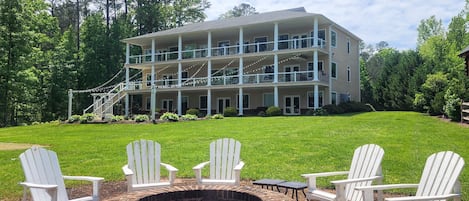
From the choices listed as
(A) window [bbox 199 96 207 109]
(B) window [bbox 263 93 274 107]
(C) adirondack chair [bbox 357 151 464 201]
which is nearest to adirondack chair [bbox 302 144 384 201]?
(C) adirondack chair [bbox 357 151 464 201]

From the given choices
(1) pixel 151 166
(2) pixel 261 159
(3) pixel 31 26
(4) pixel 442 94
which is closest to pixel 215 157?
(1) pixel 151 166

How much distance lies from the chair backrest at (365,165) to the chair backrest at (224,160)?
187 cm

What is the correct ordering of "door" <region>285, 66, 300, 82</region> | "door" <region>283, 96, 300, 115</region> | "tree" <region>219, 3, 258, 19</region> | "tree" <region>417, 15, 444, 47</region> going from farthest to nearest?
"tree" <region>219, 3, 258, 19</region> → "tree" <region>417, 15, 444, 47</region> → "door" <region>283, 96, 300, 115</region> → "door" <region>285, 66, 300, 82</region>

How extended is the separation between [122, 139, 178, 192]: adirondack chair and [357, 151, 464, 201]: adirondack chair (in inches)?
122

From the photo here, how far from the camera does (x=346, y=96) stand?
107ft

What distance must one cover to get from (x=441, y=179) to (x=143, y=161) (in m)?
4.16

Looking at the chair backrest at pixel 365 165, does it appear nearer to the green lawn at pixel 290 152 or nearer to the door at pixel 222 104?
the green lawn at pixel 290 152

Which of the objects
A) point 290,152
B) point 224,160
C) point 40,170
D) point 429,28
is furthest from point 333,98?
point 429,28

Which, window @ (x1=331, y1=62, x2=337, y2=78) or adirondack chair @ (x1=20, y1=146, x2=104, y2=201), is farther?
window @ (x1=331, y1=62, x2=337, y2=78)

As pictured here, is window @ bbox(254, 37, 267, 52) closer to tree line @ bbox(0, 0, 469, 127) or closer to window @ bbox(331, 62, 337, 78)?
window @ bbox(331, 62, 337, 78)

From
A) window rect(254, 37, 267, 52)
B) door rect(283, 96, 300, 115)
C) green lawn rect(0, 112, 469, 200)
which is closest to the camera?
green lawn rect(0, 112, 469, 200)

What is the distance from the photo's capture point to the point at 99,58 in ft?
139

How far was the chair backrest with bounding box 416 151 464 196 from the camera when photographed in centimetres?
428

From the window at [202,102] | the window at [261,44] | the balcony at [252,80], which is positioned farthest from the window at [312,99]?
the window at [202,102]
